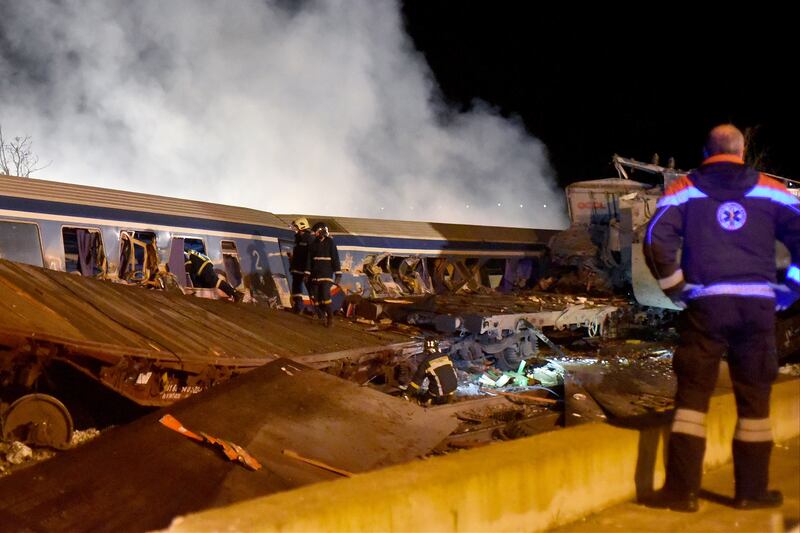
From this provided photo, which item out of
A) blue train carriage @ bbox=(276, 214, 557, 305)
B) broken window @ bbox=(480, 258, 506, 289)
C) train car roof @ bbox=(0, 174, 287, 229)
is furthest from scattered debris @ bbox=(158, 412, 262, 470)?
broken window @ bbox=(480, 258, 506, 289)

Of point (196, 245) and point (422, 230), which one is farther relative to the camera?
point (422, 230)

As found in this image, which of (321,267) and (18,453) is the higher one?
(321,267)

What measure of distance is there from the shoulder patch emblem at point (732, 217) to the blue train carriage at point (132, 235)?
29.5 ft

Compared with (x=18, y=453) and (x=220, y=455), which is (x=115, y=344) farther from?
(x=220, y=455)

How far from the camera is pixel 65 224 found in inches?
393

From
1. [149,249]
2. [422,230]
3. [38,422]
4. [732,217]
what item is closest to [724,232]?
[732,217]

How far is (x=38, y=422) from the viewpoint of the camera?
5.29 m

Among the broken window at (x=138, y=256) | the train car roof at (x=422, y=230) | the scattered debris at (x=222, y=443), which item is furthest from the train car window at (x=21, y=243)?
the scattered debris at (x=222, y=443)

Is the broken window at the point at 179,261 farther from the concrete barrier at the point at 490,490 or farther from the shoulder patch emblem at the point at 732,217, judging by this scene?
the shoulder patch emblem at the point at 732,217

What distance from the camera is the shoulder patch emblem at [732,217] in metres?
2.71

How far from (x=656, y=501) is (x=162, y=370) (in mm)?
4185

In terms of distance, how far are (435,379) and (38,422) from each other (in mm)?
4112

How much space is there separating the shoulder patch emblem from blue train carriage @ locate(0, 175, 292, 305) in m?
8.98

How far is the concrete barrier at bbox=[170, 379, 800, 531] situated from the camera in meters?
2.10
